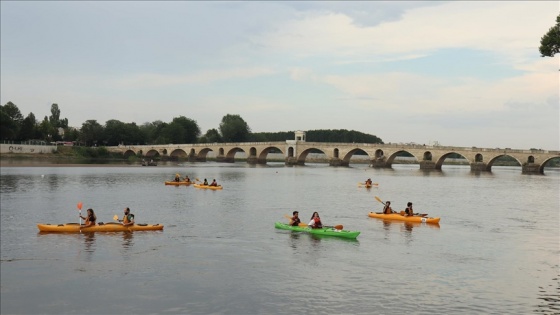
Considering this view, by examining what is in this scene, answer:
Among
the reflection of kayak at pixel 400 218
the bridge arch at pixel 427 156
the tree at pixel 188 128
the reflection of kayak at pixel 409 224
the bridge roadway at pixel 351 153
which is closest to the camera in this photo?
the reflection of kayak at pixel 409 224

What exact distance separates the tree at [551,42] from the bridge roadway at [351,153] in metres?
78.4

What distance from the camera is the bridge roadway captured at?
4099 inches

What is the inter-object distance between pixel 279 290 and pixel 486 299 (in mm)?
6427

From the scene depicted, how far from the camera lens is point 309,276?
65.4 ft

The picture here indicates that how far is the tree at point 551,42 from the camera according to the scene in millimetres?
25352

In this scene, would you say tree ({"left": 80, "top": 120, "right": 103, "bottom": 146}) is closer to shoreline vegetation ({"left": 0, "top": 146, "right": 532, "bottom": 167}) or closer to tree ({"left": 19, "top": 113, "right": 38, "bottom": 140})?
shoreline vegetation ({"left": 0, "top": 146, "right": 532, "bottom": 167})

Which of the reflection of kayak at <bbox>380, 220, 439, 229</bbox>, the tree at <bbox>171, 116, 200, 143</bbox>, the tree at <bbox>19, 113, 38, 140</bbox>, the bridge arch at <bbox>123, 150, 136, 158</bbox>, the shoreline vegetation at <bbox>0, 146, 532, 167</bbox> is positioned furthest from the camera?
the tree at <bbox>171, 116, 200, 143</bbox>

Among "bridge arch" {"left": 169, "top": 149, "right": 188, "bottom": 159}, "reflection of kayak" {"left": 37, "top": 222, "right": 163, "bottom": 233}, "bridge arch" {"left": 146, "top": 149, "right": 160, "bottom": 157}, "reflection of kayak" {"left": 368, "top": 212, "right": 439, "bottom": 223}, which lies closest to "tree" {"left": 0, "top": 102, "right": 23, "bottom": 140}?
"bridge arch" {"left": 146, "top": 149, "right": 160, "bottom": 157}

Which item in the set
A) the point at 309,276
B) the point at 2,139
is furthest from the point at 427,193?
the point at 2,139

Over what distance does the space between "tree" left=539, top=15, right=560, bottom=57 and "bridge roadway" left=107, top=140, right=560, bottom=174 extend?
78408 mm

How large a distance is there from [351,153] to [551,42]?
107226 mm

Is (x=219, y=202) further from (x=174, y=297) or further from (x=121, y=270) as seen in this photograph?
(x=174, y=297)

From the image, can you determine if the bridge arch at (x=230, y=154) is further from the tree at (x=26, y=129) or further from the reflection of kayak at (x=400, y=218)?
the reflection of kayak at (x=400, y=218)

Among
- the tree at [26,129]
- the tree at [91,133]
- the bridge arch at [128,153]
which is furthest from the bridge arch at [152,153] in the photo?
Result: the tree at [26,129]
